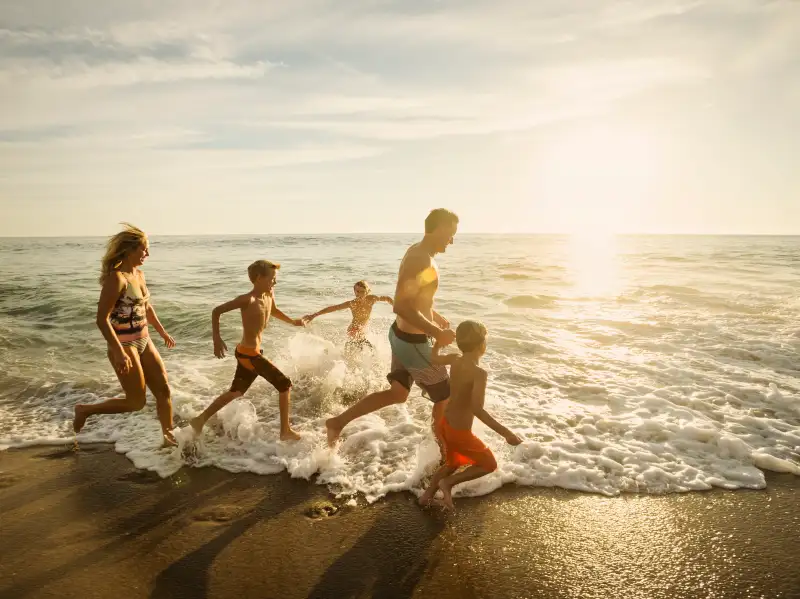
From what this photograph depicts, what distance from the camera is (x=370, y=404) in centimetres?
443

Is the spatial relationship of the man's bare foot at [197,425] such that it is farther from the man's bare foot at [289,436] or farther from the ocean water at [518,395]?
the man's bare foot at [289,436]

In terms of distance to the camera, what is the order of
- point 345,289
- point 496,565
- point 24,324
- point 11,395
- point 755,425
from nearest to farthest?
point 496,565, point 755,425, point 11,395, point 24,324, point 345,289

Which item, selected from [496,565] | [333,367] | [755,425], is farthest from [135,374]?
[755,425]

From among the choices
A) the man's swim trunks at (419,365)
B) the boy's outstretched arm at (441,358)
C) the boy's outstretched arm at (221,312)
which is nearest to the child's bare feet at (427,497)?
the man's swim trunks at (419,365)

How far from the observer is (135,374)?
14.8 ft

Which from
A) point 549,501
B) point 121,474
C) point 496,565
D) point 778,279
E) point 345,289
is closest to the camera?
point 496,565

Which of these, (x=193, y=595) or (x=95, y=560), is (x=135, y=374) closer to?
(x=95, y=560)

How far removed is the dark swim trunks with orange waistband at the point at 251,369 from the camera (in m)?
4.95

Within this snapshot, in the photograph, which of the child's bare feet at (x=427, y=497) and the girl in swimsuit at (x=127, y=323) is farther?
the girl in swimsuit at (x=127, y=323)

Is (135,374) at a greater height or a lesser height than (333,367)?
greater

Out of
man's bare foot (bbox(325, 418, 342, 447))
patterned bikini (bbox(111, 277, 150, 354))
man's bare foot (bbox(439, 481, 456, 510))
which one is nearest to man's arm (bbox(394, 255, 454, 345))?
man's bare foot (bbox(439, 481, 456, 510))

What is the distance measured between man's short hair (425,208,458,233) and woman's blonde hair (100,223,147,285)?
2758 millimetres

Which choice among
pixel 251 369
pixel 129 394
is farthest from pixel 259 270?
pixel 129 394

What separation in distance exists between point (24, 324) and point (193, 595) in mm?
12228
